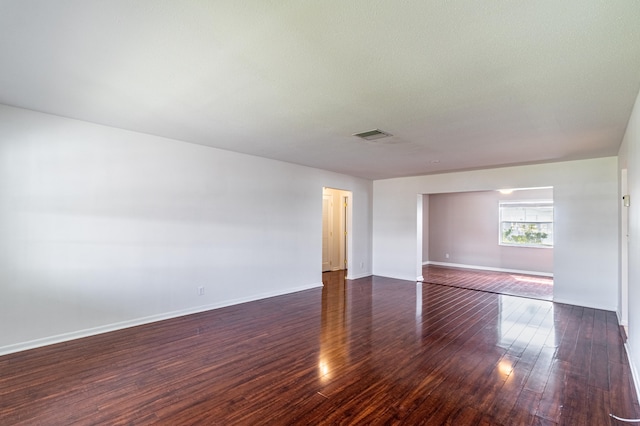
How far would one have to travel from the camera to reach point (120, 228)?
3.90 meters

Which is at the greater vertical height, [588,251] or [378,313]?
[588,251]

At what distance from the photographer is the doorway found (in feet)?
28.2

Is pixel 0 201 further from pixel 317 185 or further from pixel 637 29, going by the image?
pixel 637 29

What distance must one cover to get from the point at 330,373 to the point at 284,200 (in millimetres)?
3641

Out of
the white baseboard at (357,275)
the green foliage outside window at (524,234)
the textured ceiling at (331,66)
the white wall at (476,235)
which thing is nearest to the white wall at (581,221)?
the textured ceiling at (331,66)

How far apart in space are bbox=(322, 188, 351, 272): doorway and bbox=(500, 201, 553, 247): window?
455 cm

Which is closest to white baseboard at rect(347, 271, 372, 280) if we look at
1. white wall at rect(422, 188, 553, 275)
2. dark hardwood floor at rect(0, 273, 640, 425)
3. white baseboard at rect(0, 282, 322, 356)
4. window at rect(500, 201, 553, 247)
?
white baseboard at rect(0, 282, 322, 356)

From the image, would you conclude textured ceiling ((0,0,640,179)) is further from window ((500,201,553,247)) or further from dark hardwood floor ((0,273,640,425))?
window ((500,201,553,247))

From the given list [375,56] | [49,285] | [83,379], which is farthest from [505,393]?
[49,285]

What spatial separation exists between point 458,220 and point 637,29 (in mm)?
8277

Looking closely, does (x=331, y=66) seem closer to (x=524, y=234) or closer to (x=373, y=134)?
(x=373, y=134)

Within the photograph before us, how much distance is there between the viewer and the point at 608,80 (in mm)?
2336

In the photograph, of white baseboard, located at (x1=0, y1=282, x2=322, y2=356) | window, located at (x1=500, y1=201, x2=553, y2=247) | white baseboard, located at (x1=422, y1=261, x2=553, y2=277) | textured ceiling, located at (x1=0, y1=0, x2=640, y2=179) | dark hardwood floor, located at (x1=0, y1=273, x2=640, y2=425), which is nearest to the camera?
textured ceiling, located at (x1=0, y1=0, x2=640, y2=179)

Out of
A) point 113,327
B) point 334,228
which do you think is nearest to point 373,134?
point 113,327
